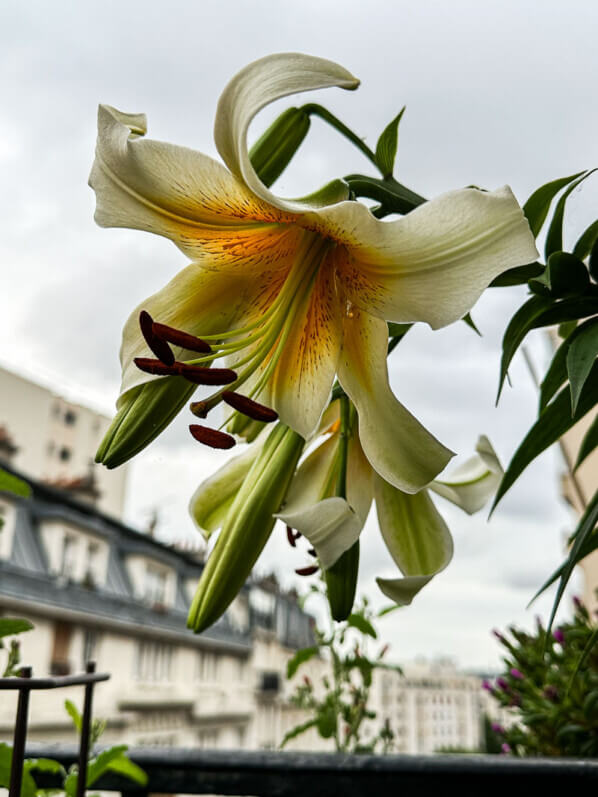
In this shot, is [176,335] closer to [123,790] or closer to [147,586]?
[123,790]

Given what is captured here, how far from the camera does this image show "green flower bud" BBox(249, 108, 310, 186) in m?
0.30

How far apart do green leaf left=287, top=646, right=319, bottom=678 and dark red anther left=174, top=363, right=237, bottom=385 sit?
0.71 meters

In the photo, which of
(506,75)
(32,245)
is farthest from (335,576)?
(32,245)

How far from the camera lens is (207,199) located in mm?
321

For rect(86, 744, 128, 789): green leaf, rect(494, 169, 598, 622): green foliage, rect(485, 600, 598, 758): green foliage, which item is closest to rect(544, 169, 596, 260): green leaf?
rect(494, 169, 598, 622): green foliage

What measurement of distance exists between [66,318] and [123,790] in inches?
244

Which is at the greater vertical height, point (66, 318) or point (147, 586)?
point (66, 318)

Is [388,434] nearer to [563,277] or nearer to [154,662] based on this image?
[563,277]

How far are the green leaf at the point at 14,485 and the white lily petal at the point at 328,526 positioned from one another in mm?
211

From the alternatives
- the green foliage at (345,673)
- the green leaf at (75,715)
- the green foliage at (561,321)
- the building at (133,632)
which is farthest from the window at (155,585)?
the green foliage at (561,321)

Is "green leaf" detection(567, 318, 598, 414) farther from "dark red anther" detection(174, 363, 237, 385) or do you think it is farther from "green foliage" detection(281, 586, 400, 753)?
"green foliage" detection(281, 586, 400, 753)

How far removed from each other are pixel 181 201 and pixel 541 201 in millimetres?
175

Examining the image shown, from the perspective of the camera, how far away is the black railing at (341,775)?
58 centimetres

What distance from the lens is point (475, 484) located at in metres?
0.42
